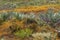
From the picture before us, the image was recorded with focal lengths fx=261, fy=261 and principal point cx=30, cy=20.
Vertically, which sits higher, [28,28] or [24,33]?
[24,33]

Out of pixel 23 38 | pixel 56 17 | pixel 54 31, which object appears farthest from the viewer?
pixel 56 17

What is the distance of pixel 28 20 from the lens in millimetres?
13750

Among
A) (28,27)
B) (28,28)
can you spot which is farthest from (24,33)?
(28,27)

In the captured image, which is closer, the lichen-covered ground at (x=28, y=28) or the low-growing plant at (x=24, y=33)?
the lichen-covered ground at (x=28, y=28)

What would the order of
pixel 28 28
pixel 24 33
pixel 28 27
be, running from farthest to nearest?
pixel 28 27, pixel 28 28, pixel 24 33

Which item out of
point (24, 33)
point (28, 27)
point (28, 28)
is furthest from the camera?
point (28, 27)

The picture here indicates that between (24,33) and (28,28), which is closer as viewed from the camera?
(24,33)

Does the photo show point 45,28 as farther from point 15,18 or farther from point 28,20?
point 15,18

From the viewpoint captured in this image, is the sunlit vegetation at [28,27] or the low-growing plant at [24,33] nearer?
the sunlit vegetation at [28,27]

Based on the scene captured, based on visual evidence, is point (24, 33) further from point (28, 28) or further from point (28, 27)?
point (28, 27)

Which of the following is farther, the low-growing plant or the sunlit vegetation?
the low-growing plant

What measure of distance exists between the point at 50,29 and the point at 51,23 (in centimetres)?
107

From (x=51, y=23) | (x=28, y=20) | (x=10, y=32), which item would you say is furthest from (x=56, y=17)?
(x=10, y=32)

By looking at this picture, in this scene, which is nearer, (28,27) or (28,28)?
(28,28)
